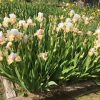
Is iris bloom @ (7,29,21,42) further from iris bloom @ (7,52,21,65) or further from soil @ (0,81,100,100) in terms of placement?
soil @ (0,81,100,100)

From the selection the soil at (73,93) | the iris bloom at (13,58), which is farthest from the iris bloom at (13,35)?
the soil at (73,93)

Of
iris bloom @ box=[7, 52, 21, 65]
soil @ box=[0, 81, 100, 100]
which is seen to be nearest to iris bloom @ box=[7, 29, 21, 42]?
iris bloom @ box=[7, 52, 21, 65]

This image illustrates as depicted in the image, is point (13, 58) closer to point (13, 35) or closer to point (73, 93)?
point (13, 35)

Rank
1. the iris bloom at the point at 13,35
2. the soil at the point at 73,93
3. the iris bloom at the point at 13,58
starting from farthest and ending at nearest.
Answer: the soil at the point at 73,93
the iris bloom at the point at 13,35
the iris bloom at the point at 13,58

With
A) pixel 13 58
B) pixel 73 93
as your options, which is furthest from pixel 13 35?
pixel 73 93

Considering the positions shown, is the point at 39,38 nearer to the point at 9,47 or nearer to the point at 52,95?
the point at 9,47

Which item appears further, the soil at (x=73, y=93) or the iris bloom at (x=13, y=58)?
the soil at (x=73, y=93)

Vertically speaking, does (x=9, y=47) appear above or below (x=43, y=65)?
above

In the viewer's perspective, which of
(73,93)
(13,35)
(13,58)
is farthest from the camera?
(73,93)

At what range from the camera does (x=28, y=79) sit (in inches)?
177

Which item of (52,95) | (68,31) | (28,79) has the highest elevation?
(68,31)

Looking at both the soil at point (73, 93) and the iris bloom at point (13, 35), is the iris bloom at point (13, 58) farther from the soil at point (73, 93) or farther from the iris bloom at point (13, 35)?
the soil at point (73, 93)

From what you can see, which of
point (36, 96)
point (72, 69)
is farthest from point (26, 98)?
point (72, 69)

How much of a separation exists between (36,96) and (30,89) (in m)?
0.12
